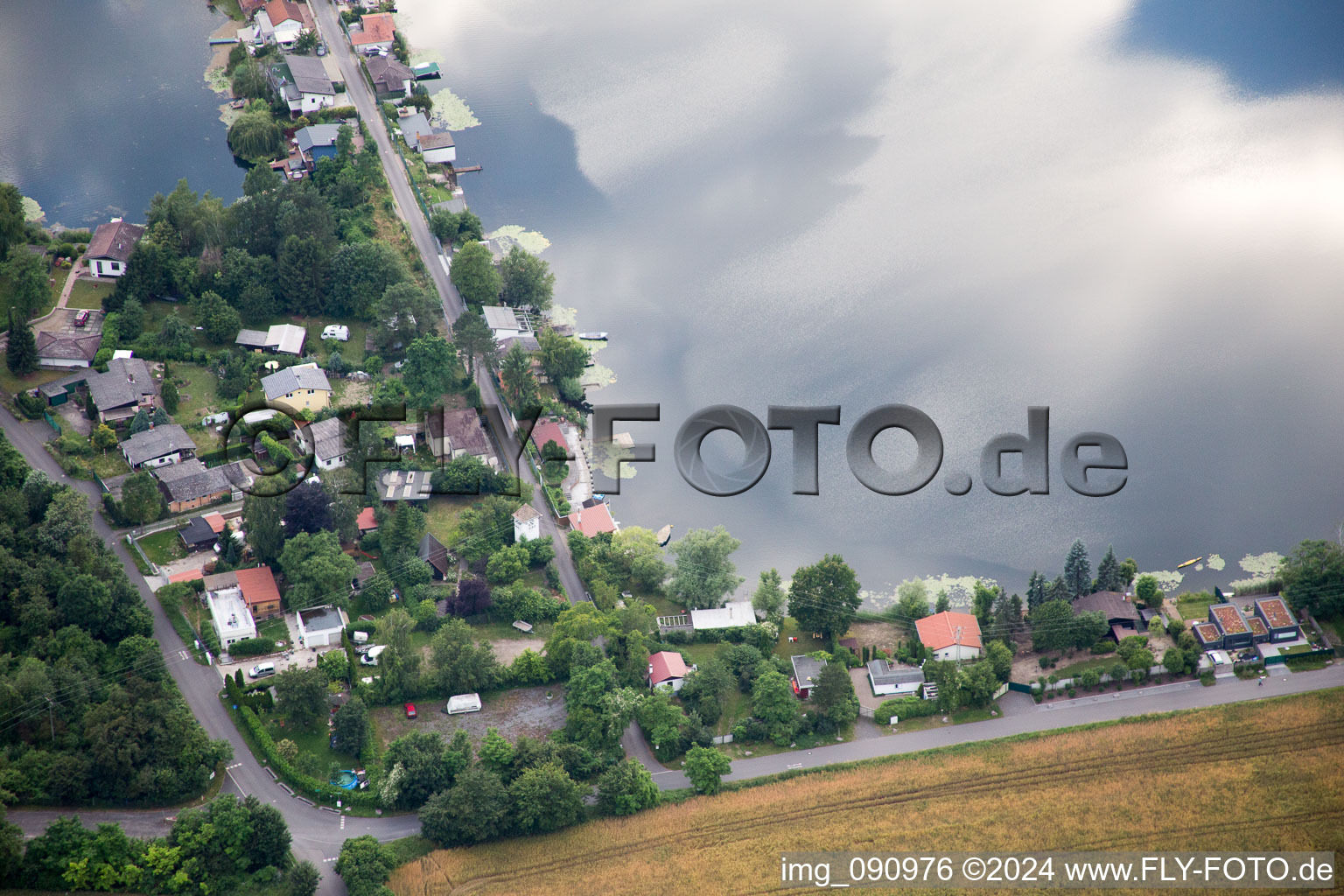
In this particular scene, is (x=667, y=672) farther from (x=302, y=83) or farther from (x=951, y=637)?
(x=302, y=83)

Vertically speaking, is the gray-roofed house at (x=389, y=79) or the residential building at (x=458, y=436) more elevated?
the gray-roofed house at (x=389, y=79)

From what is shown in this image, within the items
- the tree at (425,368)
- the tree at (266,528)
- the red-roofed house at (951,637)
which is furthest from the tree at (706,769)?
the tree at (425,368)

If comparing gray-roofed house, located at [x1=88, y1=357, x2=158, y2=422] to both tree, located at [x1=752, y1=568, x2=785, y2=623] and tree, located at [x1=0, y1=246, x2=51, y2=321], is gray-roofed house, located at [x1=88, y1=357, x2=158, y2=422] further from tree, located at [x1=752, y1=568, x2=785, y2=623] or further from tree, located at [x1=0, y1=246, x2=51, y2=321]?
tree, located at [x1=752, y1=568, x2=785, y2=623]

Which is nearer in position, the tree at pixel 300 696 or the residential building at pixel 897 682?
the tree at pixel 300 696

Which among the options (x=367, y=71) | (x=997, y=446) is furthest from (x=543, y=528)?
(x=367, y=71)

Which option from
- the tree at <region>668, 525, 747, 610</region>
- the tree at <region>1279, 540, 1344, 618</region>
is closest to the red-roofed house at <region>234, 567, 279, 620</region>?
the tree at <region>668, 525, 747, 610</region>

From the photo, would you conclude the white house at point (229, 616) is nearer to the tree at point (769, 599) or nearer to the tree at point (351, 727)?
the tree at point (351, 727)
